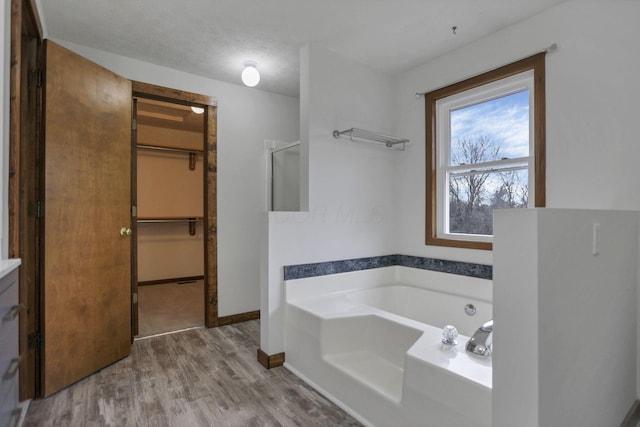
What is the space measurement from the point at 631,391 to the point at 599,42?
194cm

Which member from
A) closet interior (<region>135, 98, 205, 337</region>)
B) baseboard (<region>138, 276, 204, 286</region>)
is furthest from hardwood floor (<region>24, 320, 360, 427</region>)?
baseboard (<region>138, 276, 204, 286</region>)

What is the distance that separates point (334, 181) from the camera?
2.69 meters

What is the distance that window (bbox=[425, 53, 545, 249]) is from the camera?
2.25m

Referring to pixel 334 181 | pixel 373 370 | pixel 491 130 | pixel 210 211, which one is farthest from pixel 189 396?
pixel 491 130

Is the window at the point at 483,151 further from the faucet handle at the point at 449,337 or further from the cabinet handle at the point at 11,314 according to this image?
the cabinet handle at the point at 11,314

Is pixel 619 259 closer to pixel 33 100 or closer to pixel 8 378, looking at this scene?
pixel 8 378

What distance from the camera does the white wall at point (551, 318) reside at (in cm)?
100

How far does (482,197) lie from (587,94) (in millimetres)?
899

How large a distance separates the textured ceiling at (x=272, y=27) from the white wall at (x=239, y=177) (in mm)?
426

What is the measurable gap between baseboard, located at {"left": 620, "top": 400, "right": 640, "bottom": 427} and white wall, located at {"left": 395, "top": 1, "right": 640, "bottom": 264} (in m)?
1.04

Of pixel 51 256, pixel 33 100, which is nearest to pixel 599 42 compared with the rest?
pixel 33 100

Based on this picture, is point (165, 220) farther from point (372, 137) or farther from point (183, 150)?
point (372, 137)

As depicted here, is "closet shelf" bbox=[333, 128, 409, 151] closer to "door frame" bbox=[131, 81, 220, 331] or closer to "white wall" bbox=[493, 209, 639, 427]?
"door frame" bbox=[131, 81, 220, 331]

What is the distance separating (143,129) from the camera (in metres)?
4.74
